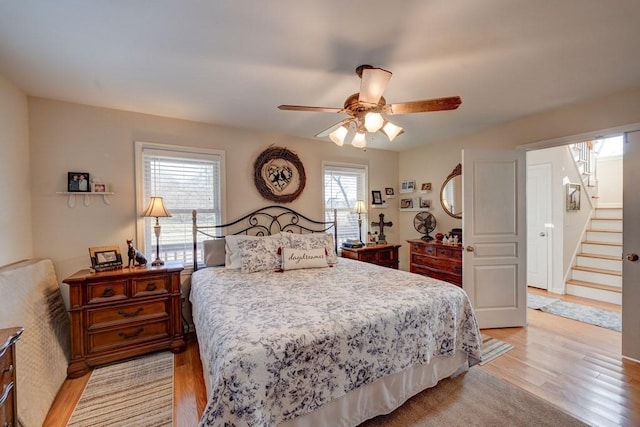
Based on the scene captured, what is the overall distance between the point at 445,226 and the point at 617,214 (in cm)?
326

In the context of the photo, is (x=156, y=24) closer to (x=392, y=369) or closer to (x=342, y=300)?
(x=342, y=300)

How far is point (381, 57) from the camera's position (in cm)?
187

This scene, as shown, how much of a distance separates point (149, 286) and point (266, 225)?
4.92ft

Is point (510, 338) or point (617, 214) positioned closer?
point (510, 338)

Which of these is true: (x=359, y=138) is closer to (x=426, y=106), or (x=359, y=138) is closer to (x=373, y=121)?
(x=373, y=121)

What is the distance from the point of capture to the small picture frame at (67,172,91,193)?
258 centimetres

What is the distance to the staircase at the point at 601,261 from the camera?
395 cm

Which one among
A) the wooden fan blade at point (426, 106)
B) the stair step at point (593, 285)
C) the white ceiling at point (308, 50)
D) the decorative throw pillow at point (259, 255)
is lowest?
the stair step at point (593, 285)

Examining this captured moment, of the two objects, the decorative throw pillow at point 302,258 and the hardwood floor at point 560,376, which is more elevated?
the decorative throw pillow at point 302,258

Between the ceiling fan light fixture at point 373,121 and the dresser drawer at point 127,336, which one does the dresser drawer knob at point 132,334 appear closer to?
the dresser drawer at point 127,336

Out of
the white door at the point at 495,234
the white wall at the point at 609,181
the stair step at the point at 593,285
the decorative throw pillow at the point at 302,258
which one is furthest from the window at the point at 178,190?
the white wall at the point at 609,181

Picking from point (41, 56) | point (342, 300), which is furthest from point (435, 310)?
point (41, 56)

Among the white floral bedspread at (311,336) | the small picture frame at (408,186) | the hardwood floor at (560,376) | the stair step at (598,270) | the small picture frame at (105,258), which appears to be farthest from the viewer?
the small picture frame at (408,186)

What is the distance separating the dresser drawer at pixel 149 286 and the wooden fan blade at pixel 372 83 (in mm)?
2440
